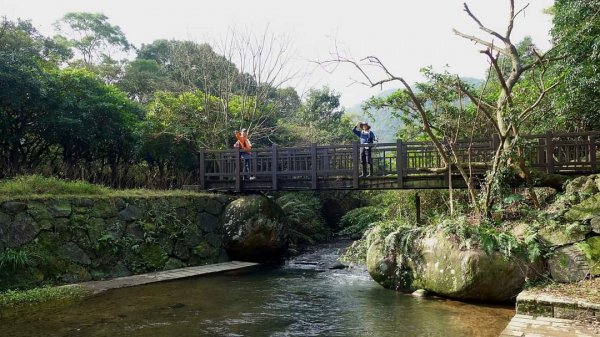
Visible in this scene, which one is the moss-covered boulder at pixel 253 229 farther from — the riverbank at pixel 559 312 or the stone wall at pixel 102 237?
the riverbank at pixel 559 312

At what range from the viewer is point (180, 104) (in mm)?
17703

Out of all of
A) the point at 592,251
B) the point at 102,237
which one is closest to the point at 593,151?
the point at 592,251

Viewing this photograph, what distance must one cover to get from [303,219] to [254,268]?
575cm

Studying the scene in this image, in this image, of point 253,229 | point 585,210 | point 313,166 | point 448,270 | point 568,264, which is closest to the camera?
point 568,264

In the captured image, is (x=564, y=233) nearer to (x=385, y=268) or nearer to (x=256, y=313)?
(x=385, y=268)

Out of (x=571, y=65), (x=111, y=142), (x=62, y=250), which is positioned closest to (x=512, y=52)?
(x=571, y=65)

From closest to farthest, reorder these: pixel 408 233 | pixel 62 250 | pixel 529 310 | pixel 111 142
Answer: pixel 529 310, pixel 408 233, pixel 62 250, pixel 111 142

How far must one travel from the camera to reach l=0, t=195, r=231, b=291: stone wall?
9.55 meters

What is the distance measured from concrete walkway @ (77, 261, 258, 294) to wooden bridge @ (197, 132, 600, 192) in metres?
2.80

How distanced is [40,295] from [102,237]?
7.99ft

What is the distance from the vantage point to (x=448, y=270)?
8.52m

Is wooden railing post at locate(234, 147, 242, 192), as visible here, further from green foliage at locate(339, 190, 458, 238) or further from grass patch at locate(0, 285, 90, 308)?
grass patch at locate(0, 285, 90, 308)

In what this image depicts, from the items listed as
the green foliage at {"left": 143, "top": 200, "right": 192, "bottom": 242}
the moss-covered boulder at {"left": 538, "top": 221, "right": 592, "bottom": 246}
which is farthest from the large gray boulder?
the green foliage at {"left": 143, "top": 200, "right": 192, "bottom": 242}

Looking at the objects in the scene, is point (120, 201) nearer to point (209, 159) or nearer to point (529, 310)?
point (209, 159)
